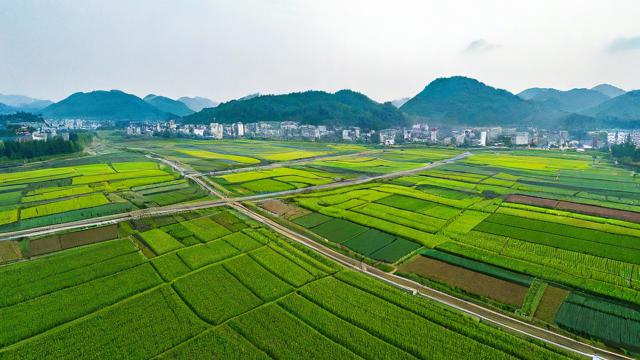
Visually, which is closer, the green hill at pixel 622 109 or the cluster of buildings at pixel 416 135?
the cluster of buildings at pixel 416 135

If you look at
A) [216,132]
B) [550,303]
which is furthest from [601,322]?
[216,132]

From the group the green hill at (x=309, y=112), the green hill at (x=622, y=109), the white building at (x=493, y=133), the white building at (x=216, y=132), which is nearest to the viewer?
the white building at (x=493, y=133)

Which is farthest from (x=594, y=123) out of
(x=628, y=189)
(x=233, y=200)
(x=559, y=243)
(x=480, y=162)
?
(x=233, y=200)

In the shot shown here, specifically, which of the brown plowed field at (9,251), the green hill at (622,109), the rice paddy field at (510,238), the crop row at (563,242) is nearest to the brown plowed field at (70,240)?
the brown plowed field at (9,251)

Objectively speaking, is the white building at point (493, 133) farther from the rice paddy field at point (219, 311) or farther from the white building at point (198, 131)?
the rice paddy field at point (219, 311)

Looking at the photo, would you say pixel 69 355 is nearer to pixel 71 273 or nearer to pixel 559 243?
pixel 71 273

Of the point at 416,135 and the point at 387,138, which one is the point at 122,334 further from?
the point at 416,135
